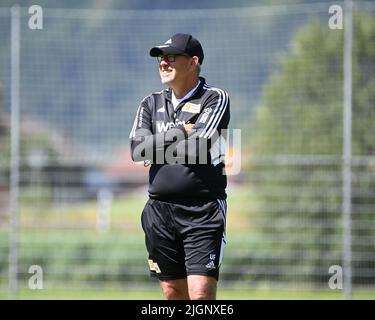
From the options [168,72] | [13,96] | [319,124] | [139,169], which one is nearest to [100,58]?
[13,96]

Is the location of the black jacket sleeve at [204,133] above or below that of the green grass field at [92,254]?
above

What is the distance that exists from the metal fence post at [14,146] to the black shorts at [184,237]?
568 cm

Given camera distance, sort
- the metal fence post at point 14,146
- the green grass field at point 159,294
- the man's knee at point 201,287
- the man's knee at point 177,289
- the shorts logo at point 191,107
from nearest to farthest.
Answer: the man's knee at point 201,287
the shorts logo at point 191,107
the man's knee at point 177,289
the green grass field at point 159,294
the metal fence post at point 14,146

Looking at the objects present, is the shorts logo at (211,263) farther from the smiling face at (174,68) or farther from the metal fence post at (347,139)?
the metal fence post at (347,139)

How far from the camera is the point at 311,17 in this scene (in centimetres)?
1221

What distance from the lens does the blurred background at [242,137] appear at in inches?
463

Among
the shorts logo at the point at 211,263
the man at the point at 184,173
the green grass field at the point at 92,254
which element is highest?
the man at the point at 184,173

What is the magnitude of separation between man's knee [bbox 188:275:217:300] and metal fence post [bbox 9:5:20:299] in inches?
236

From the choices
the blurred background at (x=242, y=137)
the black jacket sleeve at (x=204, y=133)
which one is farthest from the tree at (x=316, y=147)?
the black jacket sleeve at (x=204, y=133)

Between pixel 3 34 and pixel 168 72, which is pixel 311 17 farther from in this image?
pixel 168 72

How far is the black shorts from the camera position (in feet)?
19.9

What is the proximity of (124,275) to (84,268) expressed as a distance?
59 centimetres

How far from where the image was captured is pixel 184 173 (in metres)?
6.09

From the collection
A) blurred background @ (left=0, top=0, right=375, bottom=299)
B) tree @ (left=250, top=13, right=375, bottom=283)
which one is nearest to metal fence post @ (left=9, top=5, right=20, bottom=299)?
blurred background @ (left=0, top=0, right=375, bottom=299)
